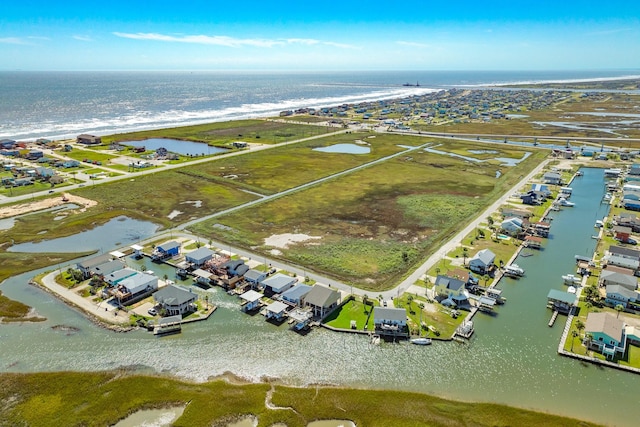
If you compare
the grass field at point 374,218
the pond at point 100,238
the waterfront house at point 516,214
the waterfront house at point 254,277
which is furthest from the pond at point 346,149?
the waterfront house at point 254,277

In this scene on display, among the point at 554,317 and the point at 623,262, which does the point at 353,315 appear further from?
the point at 623,262

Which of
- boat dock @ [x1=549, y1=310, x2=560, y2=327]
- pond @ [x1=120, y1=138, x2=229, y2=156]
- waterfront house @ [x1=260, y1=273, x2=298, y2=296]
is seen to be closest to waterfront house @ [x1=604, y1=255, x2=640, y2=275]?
boat dock @ [x1=549, y1=310, x2=560, y2=327]

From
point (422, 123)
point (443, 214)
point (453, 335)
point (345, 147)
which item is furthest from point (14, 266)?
point (422, 123)

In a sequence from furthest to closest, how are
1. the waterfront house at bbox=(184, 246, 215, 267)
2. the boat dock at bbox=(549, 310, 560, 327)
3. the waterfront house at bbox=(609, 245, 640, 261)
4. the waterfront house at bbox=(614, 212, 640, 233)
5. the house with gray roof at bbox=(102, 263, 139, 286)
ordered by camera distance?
the waterfront house at bbox=(614, 212, 640, 233) → the waterfront house at bbox=(609, 245, 640, 261) → the waterfront house at bbox=(184, 246, 215, 267) → the house with gray roof at bbox=(102, 263, 139, 286) → the boat dock at bbox=(549, 310, 560, 327)

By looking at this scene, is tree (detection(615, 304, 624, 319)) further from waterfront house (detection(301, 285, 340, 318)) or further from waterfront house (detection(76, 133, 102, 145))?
waterfront house (detection(76, 133, 102, 145))

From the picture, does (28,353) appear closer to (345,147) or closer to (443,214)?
(443,214)

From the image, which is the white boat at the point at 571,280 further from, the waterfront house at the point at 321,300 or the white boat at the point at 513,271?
the waterfront house at the point at 321,300

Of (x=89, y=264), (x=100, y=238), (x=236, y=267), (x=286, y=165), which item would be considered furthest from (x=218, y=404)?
(x=286, y=165)
